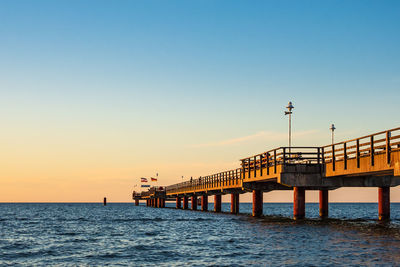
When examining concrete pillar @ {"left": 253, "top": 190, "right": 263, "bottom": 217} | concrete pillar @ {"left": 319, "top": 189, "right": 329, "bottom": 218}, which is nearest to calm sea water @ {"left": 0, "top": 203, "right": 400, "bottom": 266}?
concrete pillar @ {"left": 253, "top": 190, "right": 263, "bottom": 217}

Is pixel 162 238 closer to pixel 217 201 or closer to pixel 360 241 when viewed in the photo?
pixel 360 241

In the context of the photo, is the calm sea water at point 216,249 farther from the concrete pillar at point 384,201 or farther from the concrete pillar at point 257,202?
the concrete pillar at point 257,202

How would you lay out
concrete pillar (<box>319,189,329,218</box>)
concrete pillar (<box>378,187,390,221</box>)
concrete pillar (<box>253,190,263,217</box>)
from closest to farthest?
concrete pillar (<box>378,187,390,221</box>) < concrete pillar (<box>253,190,263,217</box>) < concrete pillar (<box>319,189,329,218</box>)

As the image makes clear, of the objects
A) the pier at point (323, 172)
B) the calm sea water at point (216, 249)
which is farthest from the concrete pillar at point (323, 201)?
the calm sea water at point (216, 249)

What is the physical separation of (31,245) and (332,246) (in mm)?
15211

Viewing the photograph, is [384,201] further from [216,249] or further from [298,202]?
[216,249]

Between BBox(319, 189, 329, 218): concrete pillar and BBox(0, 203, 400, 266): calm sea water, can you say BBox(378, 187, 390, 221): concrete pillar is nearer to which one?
BBox(319, 189, 329, 218): concrete pillar

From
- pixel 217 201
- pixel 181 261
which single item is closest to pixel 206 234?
pixel 181 261

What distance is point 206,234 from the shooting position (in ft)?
105

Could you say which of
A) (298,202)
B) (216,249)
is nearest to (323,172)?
(298,202)

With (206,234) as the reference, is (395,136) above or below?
above

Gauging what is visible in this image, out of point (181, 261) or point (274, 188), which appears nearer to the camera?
point (181, 261)

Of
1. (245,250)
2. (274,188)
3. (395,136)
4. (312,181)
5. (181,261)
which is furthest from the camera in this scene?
(274,188)

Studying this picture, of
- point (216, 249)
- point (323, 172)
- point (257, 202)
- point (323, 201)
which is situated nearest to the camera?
point (216, 249)
